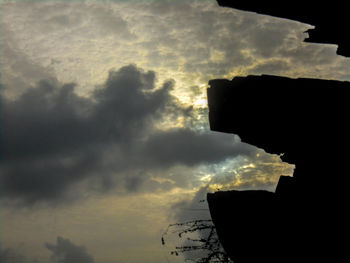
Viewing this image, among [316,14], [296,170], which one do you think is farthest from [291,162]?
[316,14]

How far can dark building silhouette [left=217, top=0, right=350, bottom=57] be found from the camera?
4.45 m

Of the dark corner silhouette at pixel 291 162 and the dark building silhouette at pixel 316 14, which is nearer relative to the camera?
the dark corner silhouette at pixel 291 162

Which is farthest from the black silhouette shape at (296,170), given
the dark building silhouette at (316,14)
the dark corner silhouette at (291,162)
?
the dark building silhouette at (316,14)

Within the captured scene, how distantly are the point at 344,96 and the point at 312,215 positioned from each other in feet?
5.06

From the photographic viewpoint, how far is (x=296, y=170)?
4.05 metres

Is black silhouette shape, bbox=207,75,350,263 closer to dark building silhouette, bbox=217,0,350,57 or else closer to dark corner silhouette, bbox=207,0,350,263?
dark corner silhouette, bbox=207,0,350,263

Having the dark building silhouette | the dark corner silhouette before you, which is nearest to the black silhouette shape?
the dark corner silhouette

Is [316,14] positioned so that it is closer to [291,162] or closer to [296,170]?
[291,162]

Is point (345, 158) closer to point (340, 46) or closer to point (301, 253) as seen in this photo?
point (301, 253)

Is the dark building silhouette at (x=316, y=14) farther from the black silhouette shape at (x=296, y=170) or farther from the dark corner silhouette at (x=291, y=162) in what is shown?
the black silhouette shape at (x=296, y=170)

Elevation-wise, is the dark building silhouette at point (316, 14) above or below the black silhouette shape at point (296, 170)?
above

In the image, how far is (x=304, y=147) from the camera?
3.96 meters

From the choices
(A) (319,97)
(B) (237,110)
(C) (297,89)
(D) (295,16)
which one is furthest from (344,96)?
(D) (295,16)

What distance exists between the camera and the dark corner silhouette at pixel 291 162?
3479 millimetres
